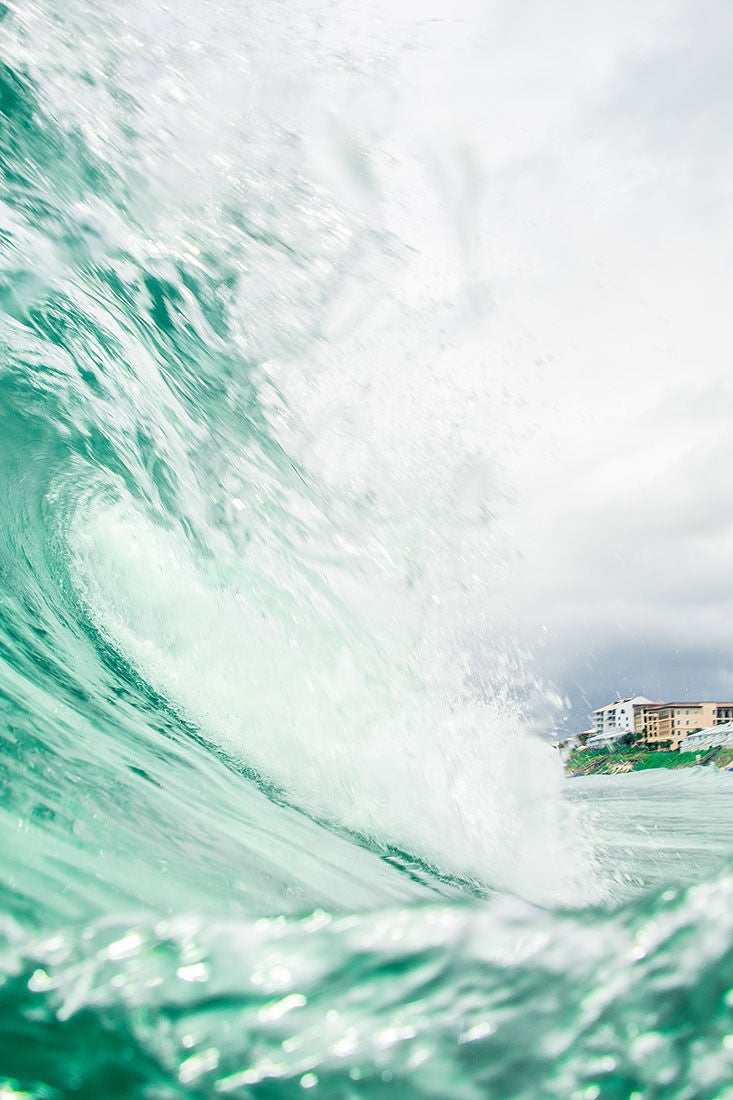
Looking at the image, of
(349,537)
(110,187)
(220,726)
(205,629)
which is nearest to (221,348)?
(110,187)

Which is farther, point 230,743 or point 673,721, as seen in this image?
point 673,721

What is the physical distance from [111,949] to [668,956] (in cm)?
80

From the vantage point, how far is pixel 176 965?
40.6 inches

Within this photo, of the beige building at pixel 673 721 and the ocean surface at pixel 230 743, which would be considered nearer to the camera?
the ocean surface at pixel 230 743


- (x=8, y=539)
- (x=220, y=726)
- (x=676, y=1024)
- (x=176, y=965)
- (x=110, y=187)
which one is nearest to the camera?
(x=676, y=1024)

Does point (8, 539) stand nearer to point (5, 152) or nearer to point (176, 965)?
point (5, 152)

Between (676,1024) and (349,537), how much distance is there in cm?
578

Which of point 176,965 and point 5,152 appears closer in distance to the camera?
point 176,965

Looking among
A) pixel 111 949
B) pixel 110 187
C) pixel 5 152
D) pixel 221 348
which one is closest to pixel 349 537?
pixel 221 348

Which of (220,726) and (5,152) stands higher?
(5,152)

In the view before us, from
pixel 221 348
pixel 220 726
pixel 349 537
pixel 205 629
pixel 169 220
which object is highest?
pixel 169 220

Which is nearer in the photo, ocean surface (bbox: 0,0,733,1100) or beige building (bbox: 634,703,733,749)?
ocean surface (bbox: 0,0,733,1100)

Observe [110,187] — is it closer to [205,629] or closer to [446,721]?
[205,629]

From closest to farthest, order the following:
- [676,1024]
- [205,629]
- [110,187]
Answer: [676,1024]
[110,187]
[205,629]
